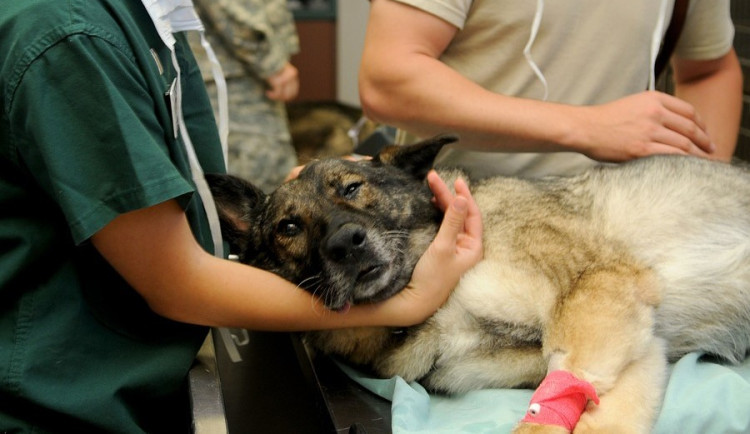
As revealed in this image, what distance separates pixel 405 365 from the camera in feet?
4.92

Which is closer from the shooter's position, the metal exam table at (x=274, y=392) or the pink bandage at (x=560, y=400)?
the pink bandage at (x=560, y=400)

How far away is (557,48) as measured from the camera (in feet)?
6.12

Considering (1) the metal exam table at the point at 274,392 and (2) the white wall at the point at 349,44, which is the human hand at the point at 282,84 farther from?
(2) the white wall at the point at 349,44

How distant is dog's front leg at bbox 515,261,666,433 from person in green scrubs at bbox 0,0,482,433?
27cm

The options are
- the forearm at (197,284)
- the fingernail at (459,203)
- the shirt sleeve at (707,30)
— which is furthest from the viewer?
the shirt sleeve at (707,30)

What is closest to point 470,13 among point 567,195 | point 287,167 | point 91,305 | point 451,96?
point 451,96

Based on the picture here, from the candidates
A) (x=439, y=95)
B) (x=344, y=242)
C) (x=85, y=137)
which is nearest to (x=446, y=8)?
(x=439, y=95)

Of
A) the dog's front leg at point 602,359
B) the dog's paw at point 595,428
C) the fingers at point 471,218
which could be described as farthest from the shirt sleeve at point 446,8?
the dog's paw at point 595,428

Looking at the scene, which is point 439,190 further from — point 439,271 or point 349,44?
point 349,44

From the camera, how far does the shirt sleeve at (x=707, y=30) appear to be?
2.05 metres

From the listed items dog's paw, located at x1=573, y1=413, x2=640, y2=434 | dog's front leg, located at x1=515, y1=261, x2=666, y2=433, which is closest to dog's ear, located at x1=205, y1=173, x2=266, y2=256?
dog's front leg, located at x1=515, y1=261, x2=666, y2=433

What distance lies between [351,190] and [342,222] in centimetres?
18

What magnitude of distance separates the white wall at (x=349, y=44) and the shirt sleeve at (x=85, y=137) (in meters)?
5.25

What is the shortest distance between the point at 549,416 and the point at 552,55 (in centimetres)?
107
